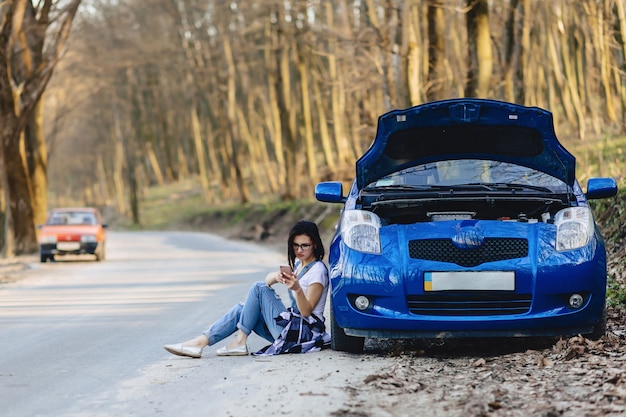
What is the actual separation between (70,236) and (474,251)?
2018cm

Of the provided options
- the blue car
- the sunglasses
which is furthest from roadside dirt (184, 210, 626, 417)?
the sunglasses

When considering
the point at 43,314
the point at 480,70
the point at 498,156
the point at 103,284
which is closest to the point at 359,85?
the point at 480,70

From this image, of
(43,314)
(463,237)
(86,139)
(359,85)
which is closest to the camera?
(463,237)

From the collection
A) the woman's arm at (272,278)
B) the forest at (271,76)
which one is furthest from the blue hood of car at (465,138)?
the forest at (271,76)

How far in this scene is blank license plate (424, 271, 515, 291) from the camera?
7469 millimetres

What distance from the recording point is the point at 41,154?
31.2 m

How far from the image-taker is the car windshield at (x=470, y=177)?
Answer: 8.56 meters

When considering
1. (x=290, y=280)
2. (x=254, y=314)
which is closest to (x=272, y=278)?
(x=254, y=314)

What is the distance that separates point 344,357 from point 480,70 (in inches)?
493

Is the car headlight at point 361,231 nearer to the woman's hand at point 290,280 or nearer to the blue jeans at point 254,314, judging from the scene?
the woman's hand at point 290,280

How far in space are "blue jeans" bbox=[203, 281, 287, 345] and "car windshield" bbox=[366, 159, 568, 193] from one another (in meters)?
1.23

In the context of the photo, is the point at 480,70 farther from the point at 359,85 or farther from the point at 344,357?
the point at 344,357

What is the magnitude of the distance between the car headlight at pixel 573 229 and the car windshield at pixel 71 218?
20982 mm

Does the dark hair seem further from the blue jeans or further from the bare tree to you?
the bare tree
